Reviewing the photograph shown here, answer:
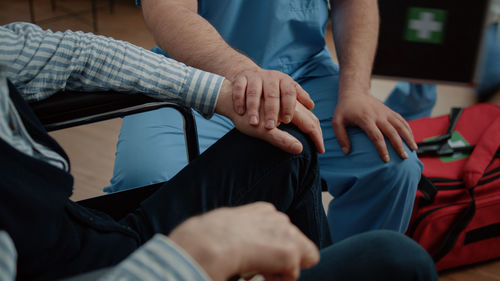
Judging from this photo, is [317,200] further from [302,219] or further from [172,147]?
[172,147]

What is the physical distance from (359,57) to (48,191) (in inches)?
34.7

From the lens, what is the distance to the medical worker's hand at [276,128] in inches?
31.5

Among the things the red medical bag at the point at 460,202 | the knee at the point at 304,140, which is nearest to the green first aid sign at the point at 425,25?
the red medical bag at the point at 460,202

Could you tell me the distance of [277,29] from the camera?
1.22 m

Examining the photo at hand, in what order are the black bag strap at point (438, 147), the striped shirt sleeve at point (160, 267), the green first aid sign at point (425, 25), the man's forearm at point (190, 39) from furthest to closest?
the green first aid sign at point (425, 25) → the black bag strap at point (438, 147) → the man's forearm at point (190, 39) → the striped shirt sleeve at point (160, 267)

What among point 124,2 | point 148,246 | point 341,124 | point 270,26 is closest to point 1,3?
point 124,2

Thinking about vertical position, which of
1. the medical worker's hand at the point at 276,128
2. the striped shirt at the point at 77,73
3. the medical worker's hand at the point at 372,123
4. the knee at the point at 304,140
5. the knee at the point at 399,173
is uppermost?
the striped shirt at the point at 77,73

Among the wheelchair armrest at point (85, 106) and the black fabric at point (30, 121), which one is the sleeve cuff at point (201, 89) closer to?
the wheelchair armrest at point (85, 106)

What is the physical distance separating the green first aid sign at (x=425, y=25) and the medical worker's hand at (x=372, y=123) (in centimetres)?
66

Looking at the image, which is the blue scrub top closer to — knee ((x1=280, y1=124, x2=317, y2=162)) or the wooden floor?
knee ((x1=280, y1=124, x2=317, y2=162))

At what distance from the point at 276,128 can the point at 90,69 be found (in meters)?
0.36

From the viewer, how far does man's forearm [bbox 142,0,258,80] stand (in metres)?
0.99

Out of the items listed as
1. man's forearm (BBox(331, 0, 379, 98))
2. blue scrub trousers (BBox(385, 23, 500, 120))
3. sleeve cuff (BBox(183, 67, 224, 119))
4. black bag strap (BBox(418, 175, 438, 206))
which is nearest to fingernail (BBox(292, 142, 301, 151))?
sleeve cuff (BBox(183, 67, 224, 119))

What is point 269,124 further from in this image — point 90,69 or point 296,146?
point 90,69
